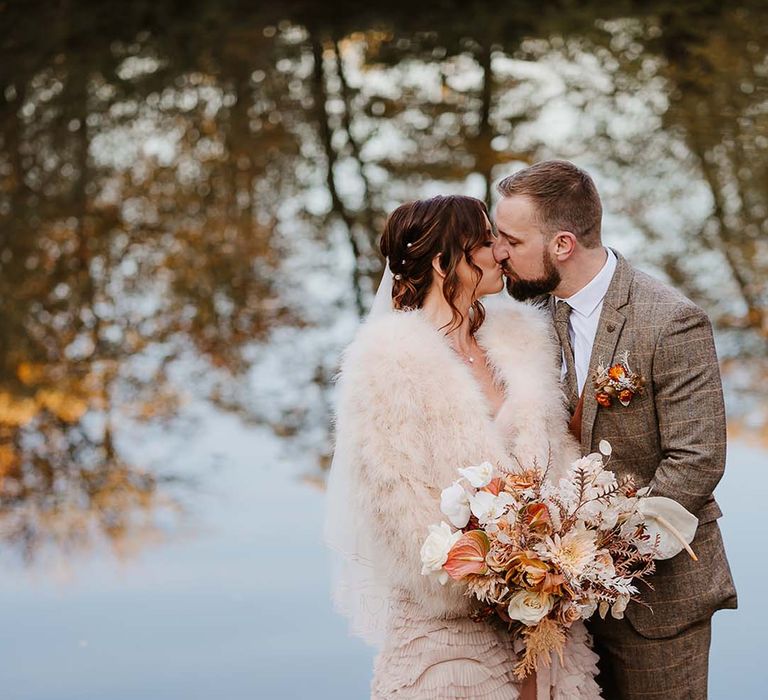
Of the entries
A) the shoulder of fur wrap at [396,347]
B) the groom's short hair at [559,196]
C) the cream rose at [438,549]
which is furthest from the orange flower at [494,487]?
A: the groom's short hair at [559,196]

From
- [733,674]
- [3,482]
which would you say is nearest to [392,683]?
[733,674]

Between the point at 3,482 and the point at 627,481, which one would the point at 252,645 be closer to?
the point at 3,482

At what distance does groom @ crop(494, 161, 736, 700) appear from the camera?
2779 millimetres

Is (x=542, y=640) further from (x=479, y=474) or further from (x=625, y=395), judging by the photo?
(x=625, y=395)

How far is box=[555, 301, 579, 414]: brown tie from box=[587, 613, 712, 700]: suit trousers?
0.56 metres

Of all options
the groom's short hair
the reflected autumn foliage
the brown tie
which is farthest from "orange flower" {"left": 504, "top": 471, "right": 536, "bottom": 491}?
the reflected autumn foliage

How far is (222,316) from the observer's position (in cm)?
909

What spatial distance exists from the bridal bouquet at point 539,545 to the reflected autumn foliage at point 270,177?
12.2 ft

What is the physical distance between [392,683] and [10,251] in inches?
346

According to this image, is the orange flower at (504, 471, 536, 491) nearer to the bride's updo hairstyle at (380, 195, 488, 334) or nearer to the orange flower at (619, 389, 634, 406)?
the orange flower at (619, 389, 634, 406)

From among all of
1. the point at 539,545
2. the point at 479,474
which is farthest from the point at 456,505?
the point at 539,545

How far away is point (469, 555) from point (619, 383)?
60 centimetres

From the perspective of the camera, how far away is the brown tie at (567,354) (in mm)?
2996

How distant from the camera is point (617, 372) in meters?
2.83
